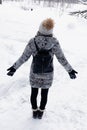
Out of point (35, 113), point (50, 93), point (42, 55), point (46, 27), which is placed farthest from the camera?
point (50, 93)

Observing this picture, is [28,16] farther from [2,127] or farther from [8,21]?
[2,127]

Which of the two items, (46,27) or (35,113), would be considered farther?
(35,113)

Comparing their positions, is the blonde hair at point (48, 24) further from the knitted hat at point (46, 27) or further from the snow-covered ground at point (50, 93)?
the snow-covered ground at point (50, 93)

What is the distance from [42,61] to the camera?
4336 millimetres

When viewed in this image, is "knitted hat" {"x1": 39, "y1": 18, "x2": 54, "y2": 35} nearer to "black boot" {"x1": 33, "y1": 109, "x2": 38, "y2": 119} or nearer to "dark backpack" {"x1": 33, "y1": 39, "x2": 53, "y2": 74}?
"dark backpack" {"x1": 33, "y1": 39, "x2": 53, "y2": 74}

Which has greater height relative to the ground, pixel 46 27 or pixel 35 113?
pixel 46 27

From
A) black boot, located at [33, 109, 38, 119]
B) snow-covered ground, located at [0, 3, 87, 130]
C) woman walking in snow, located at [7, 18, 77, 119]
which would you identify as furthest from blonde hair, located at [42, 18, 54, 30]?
snow-covered ground, located at [0, 3, 87, 130]

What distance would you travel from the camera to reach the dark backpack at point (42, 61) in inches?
169

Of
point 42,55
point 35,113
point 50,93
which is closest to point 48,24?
point 42,55

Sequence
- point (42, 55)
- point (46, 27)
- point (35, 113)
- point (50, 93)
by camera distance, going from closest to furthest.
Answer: point (46, 27), point (42, 55), point (35, 113), point (50, 93)

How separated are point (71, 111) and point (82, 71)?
237cm

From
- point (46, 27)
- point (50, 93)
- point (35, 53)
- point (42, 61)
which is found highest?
point (46, 27)

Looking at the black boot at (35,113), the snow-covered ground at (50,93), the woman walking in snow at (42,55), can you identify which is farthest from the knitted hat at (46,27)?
the snow-covered ground at (50,93)

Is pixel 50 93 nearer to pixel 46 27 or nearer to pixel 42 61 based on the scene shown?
pixel 42 61
